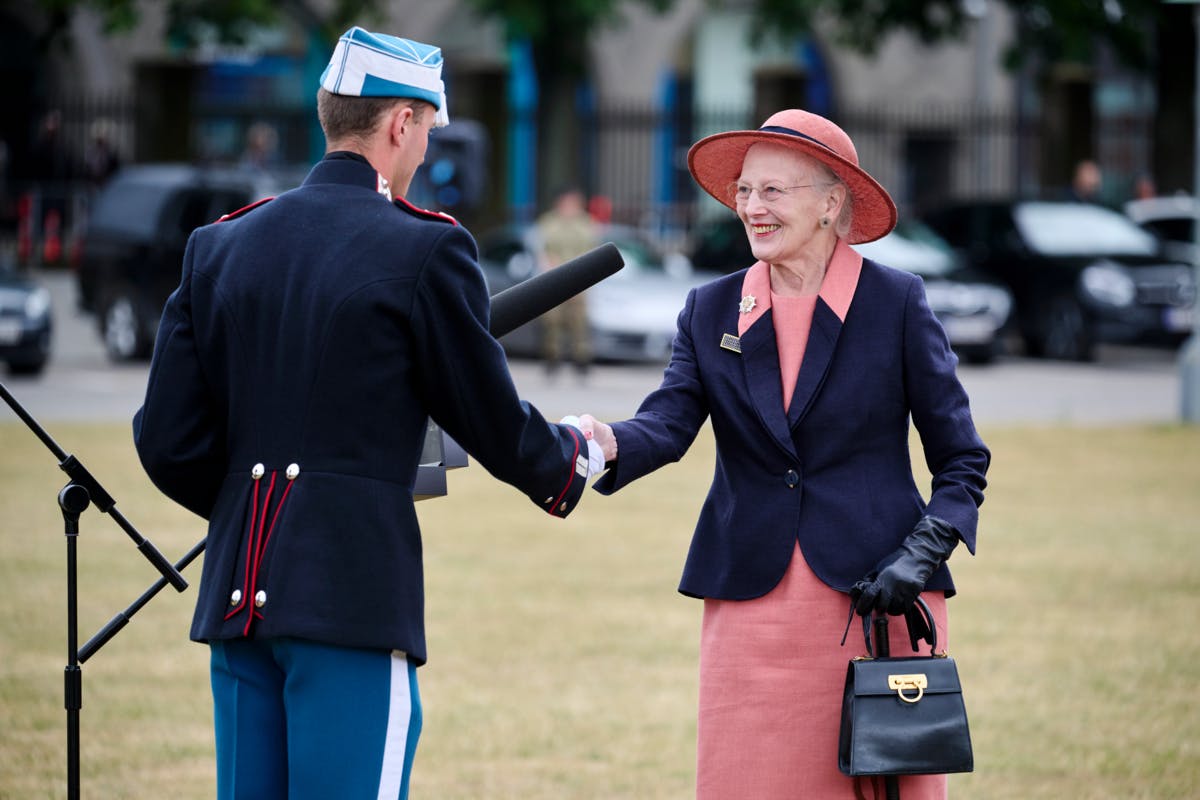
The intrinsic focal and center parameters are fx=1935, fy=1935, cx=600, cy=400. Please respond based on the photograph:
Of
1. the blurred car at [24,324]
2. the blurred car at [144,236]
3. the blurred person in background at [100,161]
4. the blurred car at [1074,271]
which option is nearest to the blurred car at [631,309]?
the blurred car at [144,236]

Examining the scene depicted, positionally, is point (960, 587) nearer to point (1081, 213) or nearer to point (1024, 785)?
point (1024, 785)

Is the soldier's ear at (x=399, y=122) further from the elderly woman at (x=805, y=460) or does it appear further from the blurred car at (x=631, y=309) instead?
the blurred car at (x=631, y=309)

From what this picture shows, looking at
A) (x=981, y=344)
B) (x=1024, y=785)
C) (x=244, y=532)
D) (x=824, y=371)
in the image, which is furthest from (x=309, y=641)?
(x=981, y=344)

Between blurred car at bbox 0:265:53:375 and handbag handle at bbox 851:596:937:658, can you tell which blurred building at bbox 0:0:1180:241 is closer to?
blurred car at bbox 0:265:53:375

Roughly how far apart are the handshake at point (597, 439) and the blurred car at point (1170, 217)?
22.0 m

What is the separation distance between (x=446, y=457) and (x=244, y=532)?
60 centimetres

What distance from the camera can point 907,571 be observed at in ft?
12.9

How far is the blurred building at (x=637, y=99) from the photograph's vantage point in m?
33.0

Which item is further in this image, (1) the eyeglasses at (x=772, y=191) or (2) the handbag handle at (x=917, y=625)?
(1) the eyeglasses at (x=772, y=191)

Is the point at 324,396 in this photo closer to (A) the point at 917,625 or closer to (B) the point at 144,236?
(A) the point at 917,625

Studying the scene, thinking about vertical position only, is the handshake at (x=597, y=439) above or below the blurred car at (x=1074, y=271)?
above

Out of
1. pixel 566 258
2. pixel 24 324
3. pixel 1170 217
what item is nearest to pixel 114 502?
pixel 24 324

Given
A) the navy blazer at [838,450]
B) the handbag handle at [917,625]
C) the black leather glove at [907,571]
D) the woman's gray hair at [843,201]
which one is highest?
the woman's gray hair at [843,201]

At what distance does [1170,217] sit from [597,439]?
2304 cm
